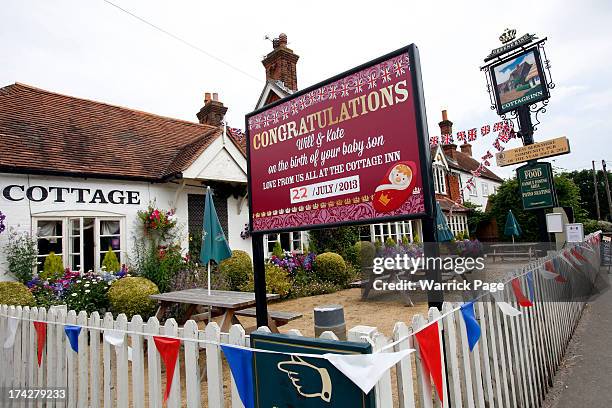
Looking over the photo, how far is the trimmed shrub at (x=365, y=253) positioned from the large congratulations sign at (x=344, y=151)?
35.4ft

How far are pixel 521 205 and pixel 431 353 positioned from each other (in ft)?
77.2

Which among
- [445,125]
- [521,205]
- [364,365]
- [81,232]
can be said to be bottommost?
[364,365]

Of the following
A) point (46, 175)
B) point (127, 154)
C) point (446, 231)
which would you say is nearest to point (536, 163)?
point (446, 231)

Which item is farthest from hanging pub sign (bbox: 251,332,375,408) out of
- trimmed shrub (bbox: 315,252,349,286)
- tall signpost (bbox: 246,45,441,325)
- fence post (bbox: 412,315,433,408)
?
trimmed shrub (bbox: 315,252,349,286)

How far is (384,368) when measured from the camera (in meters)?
1.58

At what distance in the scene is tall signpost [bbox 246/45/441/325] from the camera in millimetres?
2924

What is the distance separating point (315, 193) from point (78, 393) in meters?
2.81

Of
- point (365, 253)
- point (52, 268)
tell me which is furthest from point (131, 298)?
point (365, 253)

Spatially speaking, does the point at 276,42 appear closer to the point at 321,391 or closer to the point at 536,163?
the point at 536,163

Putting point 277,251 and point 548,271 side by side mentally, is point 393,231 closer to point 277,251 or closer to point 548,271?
point 277,251

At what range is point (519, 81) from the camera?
10.3 meters

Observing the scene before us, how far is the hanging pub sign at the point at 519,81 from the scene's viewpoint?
32.3 feet

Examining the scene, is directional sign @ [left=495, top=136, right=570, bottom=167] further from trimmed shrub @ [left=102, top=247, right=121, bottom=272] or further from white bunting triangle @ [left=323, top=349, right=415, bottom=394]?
trimmed shrub @ [left=102, top=247, right=121, bottom=272]

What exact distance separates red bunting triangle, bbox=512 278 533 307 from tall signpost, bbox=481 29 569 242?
289 inches
